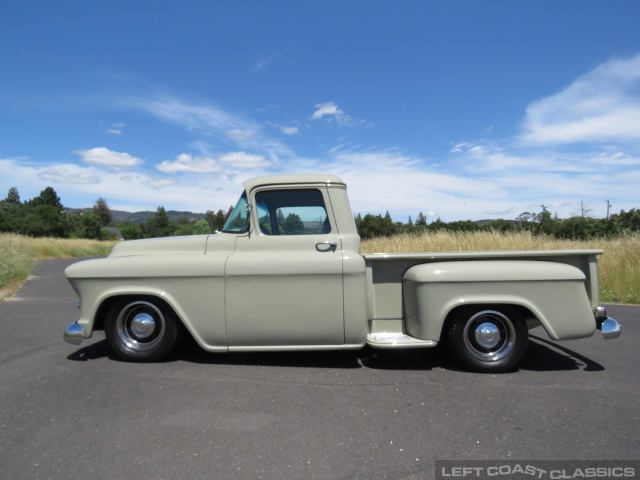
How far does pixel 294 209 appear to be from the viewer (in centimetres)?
381

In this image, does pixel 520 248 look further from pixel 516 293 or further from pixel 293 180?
pixel 293 180

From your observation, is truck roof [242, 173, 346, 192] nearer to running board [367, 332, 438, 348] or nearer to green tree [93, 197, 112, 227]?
running board [367, 332, 438, 348]

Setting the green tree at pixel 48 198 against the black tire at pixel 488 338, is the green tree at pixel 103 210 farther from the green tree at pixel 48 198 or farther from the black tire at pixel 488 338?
the black tire at pixel 488 338

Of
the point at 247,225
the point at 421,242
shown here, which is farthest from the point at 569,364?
the point at 421,242

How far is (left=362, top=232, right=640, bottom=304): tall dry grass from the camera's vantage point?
8117 millimetres

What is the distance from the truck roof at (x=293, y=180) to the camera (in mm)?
3770

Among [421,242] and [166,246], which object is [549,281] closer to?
[166,246]

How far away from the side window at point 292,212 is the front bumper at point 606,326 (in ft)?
8.82

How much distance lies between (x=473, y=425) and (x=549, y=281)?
1.54 meters

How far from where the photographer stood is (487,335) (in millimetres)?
3551

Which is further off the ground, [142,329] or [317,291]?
[317,291]

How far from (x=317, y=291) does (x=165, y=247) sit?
1666 mm

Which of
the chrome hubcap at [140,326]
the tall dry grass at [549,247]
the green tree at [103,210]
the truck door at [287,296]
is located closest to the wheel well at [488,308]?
the truck door at [287,296]

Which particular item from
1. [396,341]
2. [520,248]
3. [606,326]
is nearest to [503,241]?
[520,248]
